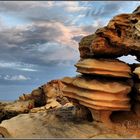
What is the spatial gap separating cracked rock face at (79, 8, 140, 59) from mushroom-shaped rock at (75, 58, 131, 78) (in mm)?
372

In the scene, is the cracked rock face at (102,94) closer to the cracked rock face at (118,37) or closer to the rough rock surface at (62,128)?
the rough rock surface at (62,128)

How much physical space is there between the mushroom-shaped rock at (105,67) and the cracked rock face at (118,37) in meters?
0.37

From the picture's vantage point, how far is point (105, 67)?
41.8 ft

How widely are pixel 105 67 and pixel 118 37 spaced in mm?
1121

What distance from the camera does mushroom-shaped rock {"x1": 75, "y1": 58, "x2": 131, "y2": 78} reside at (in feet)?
41.7

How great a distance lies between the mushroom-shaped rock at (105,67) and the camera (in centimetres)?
1271

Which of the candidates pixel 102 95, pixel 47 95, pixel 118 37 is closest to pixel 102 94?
pixel 102 95

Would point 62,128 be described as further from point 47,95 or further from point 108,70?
point 47,95

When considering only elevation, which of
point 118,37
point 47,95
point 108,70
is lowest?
point 47,95

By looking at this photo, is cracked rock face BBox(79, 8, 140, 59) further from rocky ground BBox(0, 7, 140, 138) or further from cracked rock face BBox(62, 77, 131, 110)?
cracked rock face BBox(62, 77, 131, 110)

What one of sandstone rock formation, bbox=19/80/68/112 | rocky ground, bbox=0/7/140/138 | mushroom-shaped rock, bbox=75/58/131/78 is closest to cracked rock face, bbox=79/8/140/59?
rocky ground, bbox=0/7/140/138

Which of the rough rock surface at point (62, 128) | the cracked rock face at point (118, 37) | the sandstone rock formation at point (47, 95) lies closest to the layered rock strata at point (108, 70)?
the cracked rock face at point (118, 37)

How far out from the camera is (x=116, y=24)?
13.0 m

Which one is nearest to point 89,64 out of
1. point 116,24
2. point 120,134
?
point 116,24
